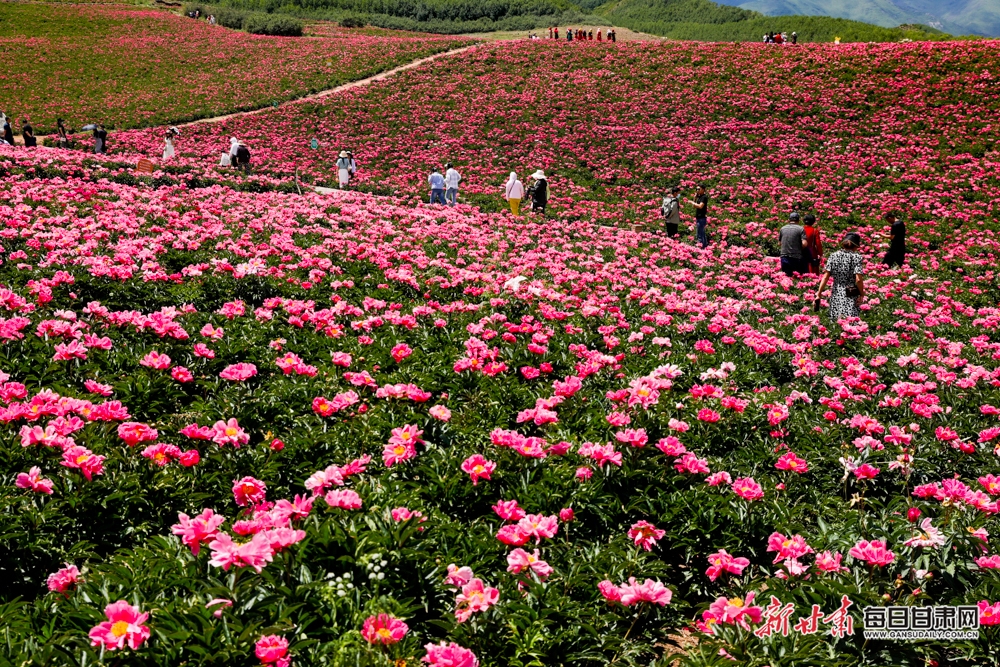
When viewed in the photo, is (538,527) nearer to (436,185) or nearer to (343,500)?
(343,500)

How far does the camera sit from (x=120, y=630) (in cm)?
221

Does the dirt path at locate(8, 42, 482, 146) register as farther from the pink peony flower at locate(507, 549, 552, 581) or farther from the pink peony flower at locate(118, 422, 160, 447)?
the pink peony flower at locate(507, 549, 552, 581)

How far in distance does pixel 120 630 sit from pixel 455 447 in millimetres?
2409

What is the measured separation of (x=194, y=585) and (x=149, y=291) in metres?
5.39

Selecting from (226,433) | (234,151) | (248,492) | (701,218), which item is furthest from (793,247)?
(234,151)

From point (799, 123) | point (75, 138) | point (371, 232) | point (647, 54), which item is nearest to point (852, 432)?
point (371, 232)

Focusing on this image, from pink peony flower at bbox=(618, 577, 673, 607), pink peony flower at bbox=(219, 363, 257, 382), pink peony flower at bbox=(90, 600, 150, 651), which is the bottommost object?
pink peony flower at bbox=(618, 577, 673, 607)

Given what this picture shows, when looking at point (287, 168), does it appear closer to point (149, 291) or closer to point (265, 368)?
point (149, 291)

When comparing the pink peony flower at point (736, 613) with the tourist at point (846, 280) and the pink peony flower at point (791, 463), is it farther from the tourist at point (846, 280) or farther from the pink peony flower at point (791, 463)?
the tourist at point (846, 280)

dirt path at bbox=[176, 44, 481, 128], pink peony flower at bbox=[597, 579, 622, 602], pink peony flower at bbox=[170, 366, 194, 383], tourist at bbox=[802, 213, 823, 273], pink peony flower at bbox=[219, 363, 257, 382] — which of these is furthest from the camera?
dirt path at bbox=[176, 44, 481, 128]

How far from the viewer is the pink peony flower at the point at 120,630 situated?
2.16m

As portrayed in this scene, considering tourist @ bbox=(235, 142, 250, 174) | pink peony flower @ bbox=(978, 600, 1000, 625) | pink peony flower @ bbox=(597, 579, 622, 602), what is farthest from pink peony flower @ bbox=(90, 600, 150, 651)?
tourist @ bbox=(235, 142, 250, 174)

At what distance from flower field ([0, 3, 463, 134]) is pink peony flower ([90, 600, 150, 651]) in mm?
36253

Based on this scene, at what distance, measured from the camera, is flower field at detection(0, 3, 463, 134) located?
1350 inches
